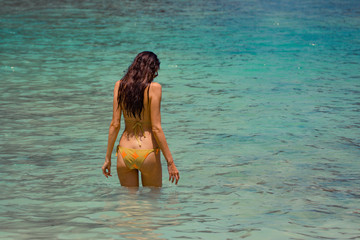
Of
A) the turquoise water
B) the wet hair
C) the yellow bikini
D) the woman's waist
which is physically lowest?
the turquoise water

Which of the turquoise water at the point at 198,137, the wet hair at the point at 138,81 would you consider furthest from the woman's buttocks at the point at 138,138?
the turquoise water at the point at 198,137

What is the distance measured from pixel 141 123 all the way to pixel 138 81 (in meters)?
0.45

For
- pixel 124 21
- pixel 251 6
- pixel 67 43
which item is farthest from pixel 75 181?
pixel 251 6

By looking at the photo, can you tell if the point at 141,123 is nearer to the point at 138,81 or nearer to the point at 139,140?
the point at 139,140

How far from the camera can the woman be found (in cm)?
615

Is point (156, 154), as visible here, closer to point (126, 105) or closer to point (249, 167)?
point (126, 105)

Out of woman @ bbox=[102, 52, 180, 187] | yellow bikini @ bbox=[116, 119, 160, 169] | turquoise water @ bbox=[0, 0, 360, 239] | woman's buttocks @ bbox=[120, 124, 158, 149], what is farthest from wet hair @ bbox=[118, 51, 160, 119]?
turquoise water @ bbox=[0, 0, 360, 239]

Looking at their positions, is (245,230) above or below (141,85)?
below

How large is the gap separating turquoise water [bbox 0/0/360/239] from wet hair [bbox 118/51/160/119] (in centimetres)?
115

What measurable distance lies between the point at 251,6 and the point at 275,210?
38.6 metres

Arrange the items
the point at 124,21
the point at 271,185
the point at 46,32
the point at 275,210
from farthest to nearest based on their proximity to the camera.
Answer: the point at 124,21 < the point at 46,32 < the point at 271,185 < the point at 275,210

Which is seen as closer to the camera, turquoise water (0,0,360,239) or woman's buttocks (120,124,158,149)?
woman's buttocks (120,124,158,149)

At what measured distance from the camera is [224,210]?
22.5 feet

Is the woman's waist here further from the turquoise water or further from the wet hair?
the turquoise water
